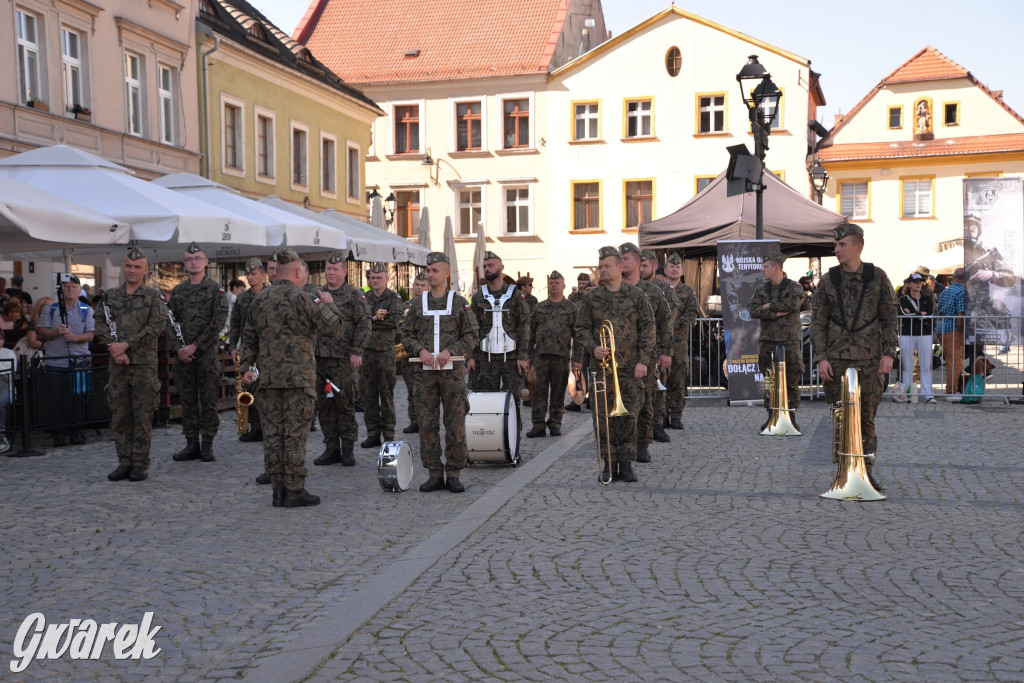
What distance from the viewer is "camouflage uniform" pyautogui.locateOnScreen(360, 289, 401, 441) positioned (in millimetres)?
11500

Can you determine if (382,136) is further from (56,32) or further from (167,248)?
(167,248)

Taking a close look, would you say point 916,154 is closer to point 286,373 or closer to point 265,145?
point 265,145

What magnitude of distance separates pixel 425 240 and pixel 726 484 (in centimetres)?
2053

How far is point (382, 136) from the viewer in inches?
1842

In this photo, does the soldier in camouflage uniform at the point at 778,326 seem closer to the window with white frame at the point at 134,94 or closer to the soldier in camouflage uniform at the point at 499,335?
the soldier in camouflage uniform at the point at 499,335

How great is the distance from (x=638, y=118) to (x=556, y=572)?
39.6 m

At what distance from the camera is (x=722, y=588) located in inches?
224

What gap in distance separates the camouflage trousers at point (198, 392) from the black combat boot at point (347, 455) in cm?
132

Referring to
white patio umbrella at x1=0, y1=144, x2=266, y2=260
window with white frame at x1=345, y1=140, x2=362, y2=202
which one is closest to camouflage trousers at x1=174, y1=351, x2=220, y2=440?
white patio umbrella at x1=0, y1=144, x2=266, y2=260

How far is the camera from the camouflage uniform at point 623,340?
9.20 metres

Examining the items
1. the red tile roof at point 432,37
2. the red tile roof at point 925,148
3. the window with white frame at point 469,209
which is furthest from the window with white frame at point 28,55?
the red tile roof at point 925,148

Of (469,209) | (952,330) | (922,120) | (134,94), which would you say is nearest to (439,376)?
(952,330)

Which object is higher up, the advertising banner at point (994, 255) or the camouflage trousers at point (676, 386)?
the advertising banner at point (994, 255)

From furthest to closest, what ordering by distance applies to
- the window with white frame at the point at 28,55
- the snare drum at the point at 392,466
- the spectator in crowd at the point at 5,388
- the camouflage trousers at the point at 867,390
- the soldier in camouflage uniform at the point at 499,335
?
1. the window with white frame at the point at 28,55
2. the soldier in camouflage uniform at the point at 499,335
3. the spectator in crowd at the point at 5,388
4. the snare drum at the point at 392,466
5. the camouflage trousers at the point at 867,390
